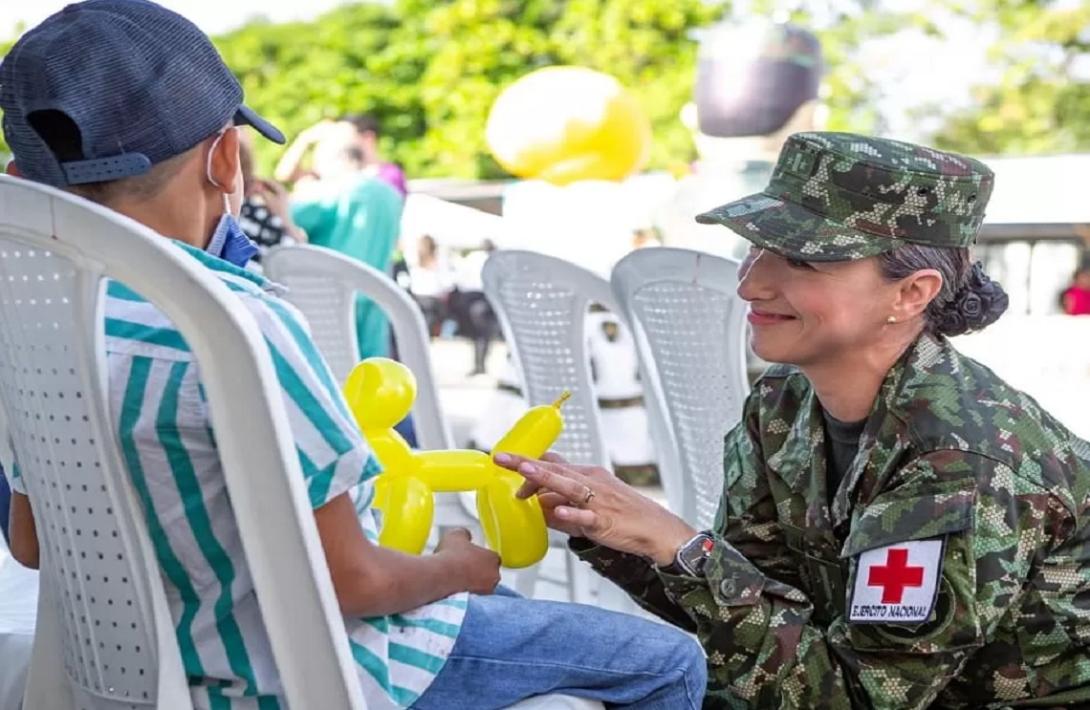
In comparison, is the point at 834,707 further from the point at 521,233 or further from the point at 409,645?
the point at 521,233

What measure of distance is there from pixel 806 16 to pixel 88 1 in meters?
28.3

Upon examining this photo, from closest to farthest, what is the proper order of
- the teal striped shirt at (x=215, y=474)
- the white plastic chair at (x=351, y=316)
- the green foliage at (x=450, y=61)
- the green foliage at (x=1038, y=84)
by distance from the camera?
the teal striped shirt at (x=215, y=474), the white plastic chair at (x=351, y=316), the green foliage at (x=1038, y=84), the green foliage at (x=450, y=61)

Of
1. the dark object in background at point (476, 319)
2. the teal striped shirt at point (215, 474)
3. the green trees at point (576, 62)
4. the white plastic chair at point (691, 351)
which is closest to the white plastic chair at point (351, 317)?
the white plastic chair at point (691, 351)

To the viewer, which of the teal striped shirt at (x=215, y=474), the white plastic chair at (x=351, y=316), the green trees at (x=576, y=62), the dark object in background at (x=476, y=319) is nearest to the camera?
the teal striped shirt at (x=215, y=474)

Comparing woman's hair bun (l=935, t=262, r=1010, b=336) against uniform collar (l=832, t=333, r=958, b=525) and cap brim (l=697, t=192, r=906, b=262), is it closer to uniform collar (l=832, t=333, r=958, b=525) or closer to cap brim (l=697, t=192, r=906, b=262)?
uniform collar (l=832, t=333, r=958, b=525)

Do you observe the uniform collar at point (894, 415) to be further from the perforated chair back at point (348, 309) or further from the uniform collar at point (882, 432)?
the perforated chair back at point (348, 309)

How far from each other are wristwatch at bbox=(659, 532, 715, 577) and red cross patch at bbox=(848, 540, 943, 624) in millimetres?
195

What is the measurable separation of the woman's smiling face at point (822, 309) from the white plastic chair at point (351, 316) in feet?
5.57

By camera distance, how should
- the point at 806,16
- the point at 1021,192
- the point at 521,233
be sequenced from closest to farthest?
the point at 521,233
the point at 1021,192
the point at 806,16

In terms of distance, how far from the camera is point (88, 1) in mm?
1562

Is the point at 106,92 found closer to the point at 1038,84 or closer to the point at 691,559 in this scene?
the point at 691,559

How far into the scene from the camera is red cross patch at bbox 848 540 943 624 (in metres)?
1.61

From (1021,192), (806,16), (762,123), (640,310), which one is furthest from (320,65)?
(640,310)

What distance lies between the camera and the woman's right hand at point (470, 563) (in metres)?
1.65
